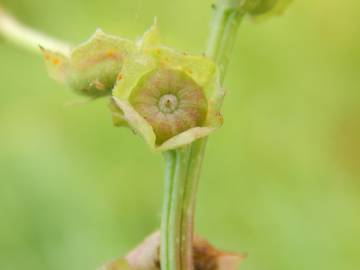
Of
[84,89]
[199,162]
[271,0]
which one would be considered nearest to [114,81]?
[84,89]

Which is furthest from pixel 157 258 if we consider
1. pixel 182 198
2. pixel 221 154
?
pixel 221 154

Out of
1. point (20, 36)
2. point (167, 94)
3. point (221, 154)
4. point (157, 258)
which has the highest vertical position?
point (221, 154)

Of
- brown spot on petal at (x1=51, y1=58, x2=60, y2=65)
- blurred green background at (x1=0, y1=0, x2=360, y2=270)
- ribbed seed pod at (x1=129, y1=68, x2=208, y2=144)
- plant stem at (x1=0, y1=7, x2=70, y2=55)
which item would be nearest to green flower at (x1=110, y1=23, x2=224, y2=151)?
ribbed seed pod at (x1=129, y1=68, x2=208, y2=144)

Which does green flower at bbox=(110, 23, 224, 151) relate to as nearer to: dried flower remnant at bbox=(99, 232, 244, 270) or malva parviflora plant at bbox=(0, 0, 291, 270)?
malva parviflora plant at bbox=(0, 0, 291, 270)

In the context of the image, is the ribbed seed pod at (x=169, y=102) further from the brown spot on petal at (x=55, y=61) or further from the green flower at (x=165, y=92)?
the brown spot on petal at (x=55, y=61)

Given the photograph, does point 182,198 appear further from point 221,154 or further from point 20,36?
point 221,154

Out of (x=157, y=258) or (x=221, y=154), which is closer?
(x=157, y=258)

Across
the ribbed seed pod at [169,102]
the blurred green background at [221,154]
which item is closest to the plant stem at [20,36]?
the ribbed seed pod at [169,102]
